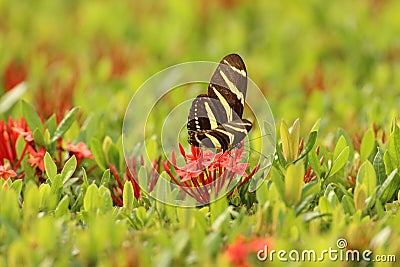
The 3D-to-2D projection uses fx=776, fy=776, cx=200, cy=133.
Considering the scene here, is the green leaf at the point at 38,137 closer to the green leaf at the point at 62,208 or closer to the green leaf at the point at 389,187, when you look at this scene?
the green leaf at the point at 62,208

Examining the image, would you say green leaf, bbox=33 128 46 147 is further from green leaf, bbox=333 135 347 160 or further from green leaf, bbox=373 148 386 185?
green leaf, bbox=373 148 386 185

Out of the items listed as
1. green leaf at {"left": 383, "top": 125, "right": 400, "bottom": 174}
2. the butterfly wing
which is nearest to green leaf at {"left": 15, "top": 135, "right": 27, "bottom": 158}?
the butterfly wing

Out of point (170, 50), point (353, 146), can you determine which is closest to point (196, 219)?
point (353, 146)

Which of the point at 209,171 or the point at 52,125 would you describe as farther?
the point at 52,125

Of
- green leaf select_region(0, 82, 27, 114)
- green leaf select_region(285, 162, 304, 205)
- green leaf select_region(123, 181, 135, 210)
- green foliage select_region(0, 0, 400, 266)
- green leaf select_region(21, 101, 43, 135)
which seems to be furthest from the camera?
→ green leaf select_region(0, 82, 27, 114)

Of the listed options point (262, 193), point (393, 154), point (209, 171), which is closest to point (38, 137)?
point (209, 171)

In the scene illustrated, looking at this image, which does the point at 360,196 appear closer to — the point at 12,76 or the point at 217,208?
the point at 217,208
